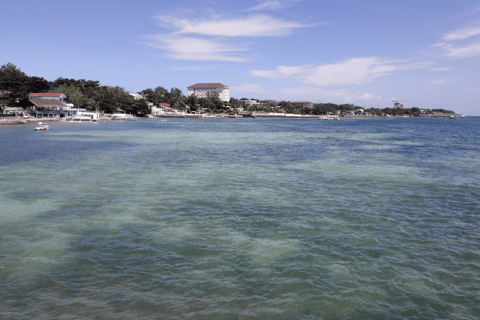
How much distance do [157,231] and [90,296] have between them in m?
4.14

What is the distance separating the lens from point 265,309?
22.7ft

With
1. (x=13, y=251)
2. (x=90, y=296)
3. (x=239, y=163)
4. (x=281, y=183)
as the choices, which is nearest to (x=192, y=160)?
(x=239, y=163)

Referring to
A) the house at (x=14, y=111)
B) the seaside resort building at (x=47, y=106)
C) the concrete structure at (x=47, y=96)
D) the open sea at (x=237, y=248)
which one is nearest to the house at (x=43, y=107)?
the seaside resort building at (x=47, y=106)

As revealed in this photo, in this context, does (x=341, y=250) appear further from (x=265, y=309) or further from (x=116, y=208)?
(x=116, y=208)

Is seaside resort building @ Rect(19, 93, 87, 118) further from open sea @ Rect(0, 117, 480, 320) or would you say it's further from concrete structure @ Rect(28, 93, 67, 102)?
open sea @ Rect(0, 117, 480, 320)

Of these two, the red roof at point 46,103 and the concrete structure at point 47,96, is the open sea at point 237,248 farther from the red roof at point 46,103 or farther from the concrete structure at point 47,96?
the concrete structure at point 47,96

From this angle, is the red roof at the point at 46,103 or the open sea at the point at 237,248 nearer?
the open sea at the point at 237,248

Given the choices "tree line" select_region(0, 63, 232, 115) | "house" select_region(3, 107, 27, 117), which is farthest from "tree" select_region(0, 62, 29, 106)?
"house" select_region(3, 107, 27, 117)

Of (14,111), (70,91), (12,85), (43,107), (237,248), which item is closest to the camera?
(237,248)

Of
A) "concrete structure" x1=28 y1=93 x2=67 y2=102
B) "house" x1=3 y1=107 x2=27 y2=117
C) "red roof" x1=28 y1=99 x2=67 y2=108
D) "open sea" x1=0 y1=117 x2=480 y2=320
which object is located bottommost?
"open sea" x1=0 y1=117 x2=480 y2=320

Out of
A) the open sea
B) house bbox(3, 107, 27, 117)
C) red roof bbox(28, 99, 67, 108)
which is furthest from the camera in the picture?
red roof bbox(28, 99, 67, 108)

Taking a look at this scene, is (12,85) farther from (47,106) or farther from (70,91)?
(70,91)

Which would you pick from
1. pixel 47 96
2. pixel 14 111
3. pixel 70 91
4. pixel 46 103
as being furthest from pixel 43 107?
pixel 70 91

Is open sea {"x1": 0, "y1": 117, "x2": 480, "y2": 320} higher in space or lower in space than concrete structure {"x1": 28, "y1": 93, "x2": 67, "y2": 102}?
lower
